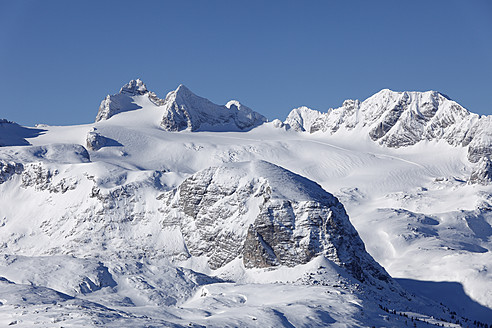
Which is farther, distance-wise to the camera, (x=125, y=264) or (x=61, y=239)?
(x=61, y=239)

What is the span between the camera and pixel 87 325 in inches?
3755

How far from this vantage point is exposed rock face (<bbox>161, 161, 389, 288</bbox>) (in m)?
162

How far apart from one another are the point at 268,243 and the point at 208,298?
34014 millimetres

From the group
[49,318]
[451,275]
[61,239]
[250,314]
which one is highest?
[451,275]

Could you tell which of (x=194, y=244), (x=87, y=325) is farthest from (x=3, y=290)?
(x=194, y=244)

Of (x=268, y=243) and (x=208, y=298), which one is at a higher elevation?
(x=268, y=243)

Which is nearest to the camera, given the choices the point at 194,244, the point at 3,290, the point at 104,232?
the point at 3,290

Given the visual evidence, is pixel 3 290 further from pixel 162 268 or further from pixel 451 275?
pixel 451 275

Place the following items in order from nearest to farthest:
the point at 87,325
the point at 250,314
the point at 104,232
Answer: the point at 87,325 < the point at 250,314 < the point at 104,232

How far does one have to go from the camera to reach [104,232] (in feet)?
631

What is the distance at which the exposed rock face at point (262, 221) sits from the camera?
16200cm

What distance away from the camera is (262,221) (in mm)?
166500

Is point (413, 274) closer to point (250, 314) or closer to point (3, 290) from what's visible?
point (250, 314)

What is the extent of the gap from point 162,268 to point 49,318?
61.2 metres
